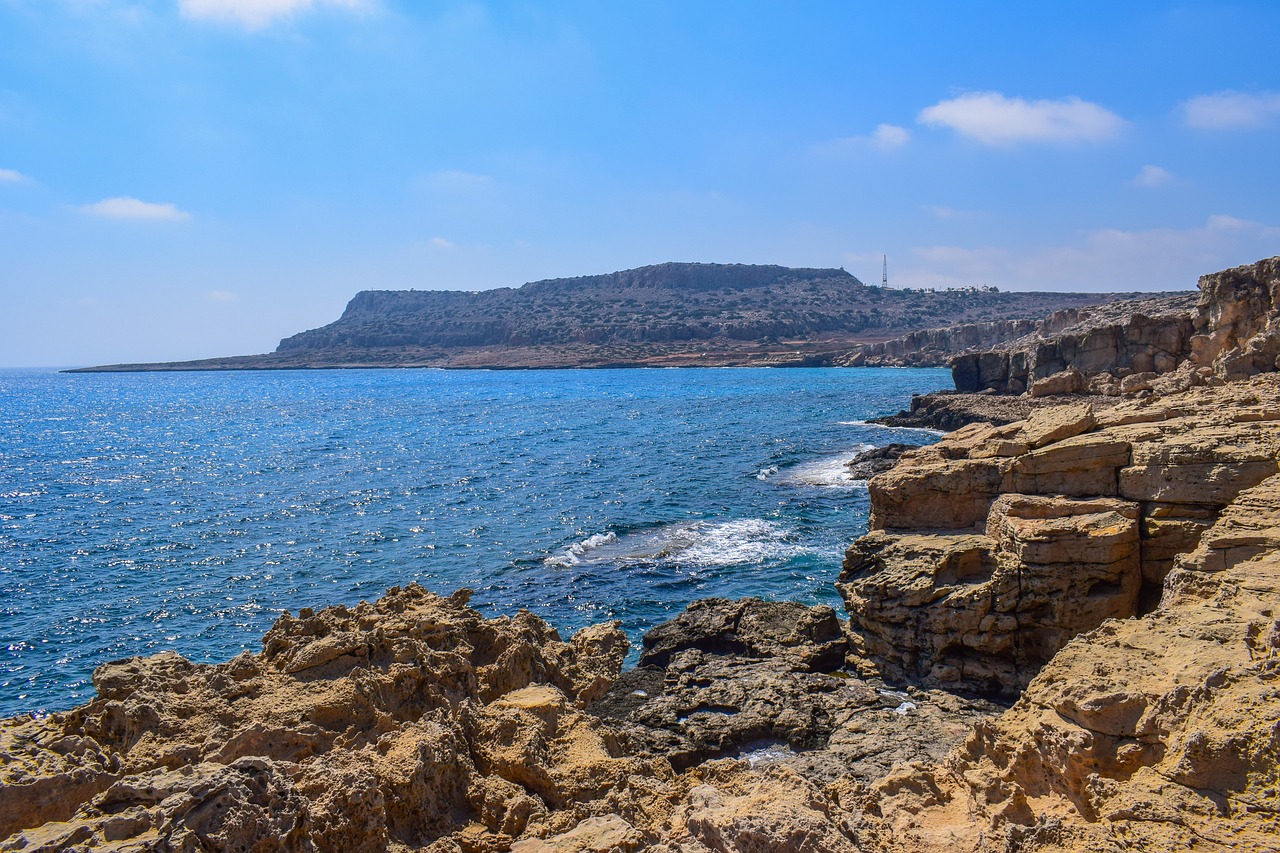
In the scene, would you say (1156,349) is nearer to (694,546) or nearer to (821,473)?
(821,473)

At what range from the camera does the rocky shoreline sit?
5660mm

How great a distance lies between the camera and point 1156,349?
50688mm

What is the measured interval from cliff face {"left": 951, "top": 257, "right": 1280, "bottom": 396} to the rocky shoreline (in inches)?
548

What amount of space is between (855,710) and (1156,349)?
161 feet

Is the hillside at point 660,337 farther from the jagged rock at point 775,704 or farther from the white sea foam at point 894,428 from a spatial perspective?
the jagged rock at point 775,704

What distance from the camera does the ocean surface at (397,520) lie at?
21.6 metres

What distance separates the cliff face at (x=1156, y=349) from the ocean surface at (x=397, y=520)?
1074cm

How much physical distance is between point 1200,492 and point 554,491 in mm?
29808

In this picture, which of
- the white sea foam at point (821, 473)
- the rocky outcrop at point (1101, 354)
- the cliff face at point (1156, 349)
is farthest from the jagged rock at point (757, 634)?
the rocky outcrop at point (1101, 354)

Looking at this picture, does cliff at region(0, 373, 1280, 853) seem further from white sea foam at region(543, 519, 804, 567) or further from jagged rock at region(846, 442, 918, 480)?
jagged rock at region(846, 442, 918, 480)

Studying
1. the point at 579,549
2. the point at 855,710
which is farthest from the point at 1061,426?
the point at 579,549

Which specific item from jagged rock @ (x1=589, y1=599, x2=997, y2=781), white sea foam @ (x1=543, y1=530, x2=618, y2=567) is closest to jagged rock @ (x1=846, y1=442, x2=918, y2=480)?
white sea foam @ (x1=543, y1=530, x2=618, y2=567)

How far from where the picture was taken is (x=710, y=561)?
25438 mm

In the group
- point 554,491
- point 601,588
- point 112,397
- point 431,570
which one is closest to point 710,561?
point 601,588
